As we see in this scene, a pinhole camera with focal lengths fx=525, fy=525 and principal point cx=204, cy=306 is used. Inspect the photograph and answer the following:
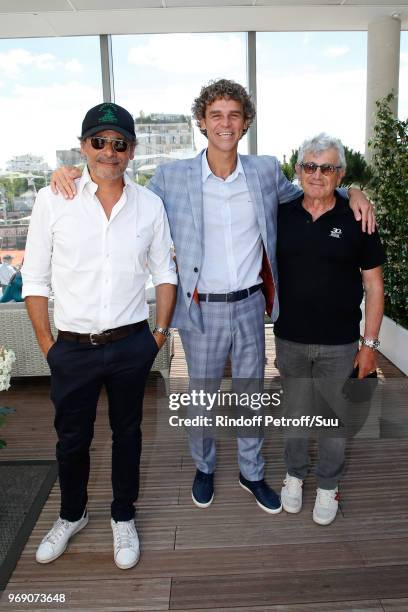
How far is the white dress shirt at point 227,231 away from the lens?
84.7 inches

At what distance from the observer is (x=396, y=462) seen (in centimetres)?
280

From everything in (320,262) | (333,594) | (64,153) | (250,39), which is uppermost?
(250,39)

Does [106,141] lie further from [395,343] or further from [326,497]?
[395,343]

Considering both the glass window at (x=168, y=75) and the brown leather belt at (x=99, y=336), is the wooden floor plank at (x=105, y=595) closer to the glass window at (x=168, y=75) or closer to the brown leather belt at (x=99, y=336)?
the brown leather belt at (x=99, y=336)

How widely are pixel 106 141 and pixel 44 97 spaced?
4883 mm

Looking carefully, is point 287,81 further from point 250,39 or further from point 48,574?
point 48,574

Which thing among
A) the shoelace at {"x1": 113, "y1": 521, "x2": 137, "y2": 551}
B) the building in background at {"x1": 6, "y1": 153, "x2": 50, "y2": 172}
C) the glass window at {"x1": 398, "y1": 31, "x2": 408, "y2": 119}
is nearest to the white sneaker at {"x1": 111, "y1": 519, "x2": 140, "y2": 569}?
the shoelace at {"x1": 113, "y1": 521, "x2": 137, "y2": 551}

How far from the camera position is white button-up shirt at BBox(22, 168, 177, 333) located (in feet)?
5.92

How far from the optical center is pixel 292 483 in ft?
7.98

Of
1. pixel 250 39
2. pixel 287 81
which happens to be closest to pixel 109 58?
pixel 250 39

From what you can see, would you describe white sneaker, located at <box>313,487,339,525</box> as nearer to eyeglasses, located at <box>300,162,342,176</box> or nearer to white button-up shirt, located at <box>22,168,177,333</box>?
white button-up shirt, located at <box>22,168,177,333</box>

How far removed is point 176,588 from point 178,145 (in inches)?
208

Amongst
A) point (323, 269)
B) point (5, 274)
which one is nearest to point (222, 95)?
point (323, 269)

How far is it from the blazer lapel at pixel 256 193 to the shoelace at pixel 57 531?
1413mm
